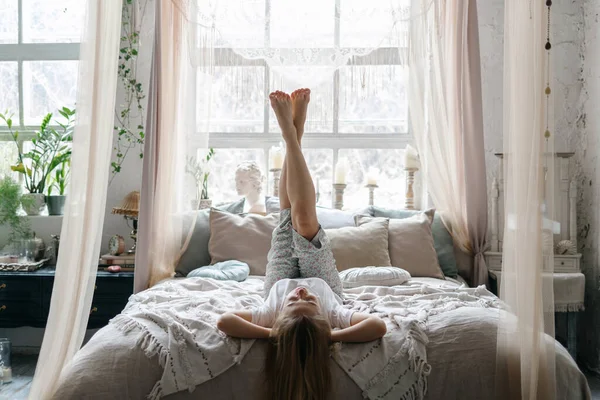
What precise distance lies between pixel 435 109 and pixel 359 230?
0.88 m

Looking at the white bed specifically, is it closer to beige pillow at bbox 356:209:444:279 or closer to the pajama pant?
the pajama pant

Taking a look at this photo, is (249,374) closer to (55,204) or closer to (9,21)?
(55,204)

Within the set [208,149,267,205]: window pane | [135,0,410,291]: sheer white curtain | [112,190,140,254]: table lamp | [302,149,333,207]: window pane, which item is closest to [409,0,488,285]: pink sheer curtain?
[135,0,410,291]: sheer white curtain

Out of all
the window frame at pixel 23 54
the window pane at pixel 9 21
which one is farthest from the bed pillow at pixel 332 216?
the window pane at pixel 9 21

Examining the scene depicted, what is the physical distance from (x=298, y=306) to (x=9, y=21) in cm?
358

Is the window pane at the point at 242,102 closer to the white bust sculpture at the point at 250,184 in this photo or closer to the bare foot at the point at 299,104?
the white bust sculpture at the point at 250,184

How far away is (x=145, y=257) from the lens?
3150 mm

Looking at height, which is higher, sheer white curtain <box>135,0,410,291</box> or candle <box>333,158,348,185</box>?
sheer white curtain <box>135,0,410,291</box>

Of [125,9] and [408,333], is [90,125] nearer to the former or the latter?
[408,333]

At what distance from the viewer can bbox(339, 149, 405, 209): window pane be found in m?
4.29

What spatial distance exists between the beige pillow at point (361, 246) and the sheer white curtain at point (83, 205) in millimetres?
1683

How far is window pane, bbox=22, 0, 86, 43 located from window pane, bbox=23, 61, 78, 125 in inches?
7.2

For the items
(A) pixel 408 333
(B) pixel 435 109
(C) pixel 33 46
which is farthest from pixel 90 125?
(C) pixel 33 46

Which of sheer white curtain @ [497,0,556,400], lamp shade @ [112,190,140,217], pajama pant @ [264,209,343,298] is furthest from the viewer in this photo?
lamp shade @ [112,190,140,217]
